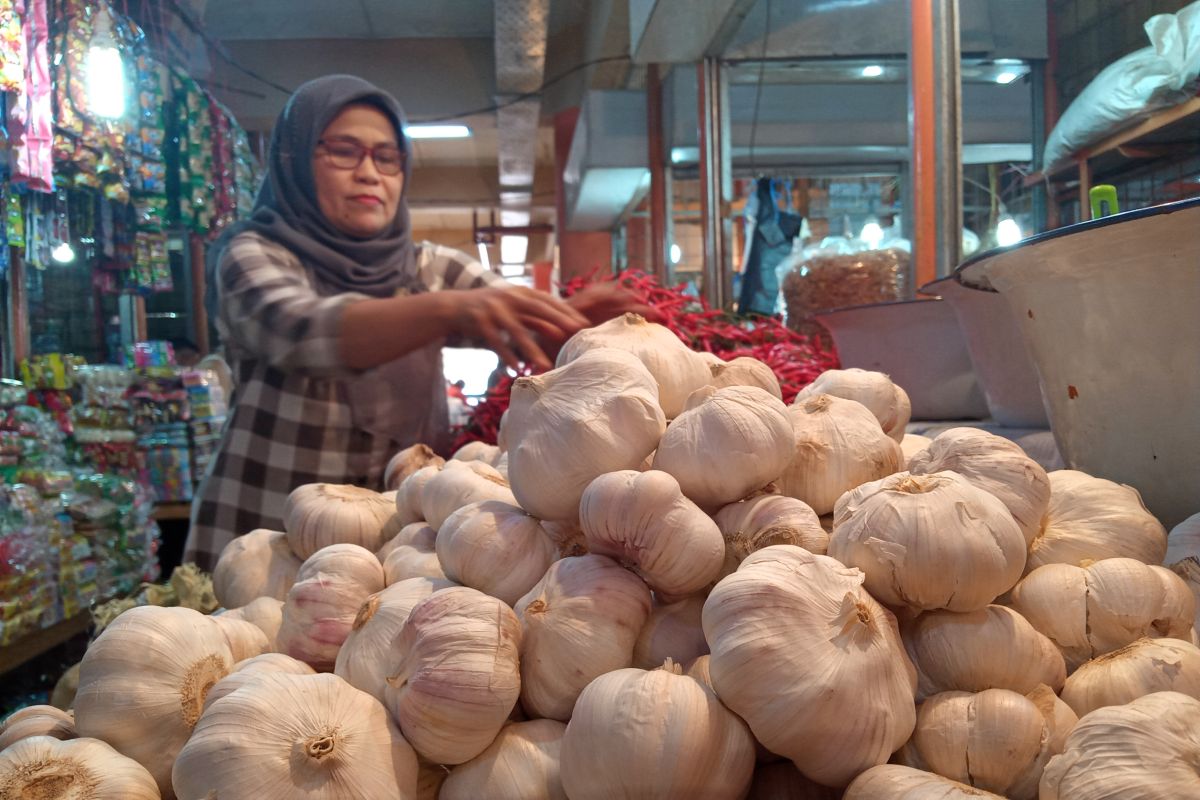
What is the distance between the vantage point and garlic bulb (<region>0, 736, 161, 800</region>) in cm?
62

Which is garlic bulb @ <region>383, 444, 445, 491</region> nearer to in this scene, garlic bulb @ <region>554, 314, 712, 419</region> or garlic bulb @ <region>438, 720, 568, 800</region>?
garlic bulb @ <region>554, 314, 712, 419</region>

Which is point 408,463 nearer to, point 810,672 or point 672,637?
point 672,637

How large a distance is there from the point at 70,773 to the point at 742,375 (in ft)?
2.10

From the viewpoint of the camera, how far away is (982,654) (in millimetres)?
624

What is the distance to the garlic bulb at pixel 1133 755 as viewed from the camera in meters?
0.50

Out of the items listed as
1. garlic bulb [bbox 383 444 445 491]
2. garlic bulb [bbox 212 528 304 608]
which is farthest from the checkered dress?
garlic bulb [bbox 212 528 304 608]

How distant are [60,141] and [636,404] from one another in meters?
2.32

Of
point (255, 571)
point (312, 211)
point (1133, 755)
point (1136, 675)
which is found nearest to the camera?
point (1133, 755)

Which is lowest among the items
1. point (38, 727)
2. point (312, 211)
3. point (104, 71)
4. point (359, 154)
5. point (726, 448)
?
point (38, 727)

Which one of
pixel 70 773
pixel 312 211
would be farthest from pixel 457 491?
pixel 312 211

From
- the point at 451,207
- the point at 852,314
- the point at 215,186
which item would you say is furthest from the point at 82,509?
the point at 451,207

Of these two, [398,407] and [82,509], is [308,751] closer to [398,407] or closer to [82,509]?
[398,407]

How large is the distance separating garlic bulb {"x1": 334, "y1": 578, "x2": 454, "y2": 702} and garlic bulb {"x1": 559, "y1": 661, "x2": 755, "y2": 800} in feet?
0.57

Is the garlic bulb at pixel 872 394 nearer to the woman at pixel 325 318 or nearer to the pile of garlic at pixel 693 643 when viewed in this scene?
the pile of garlic at pixel 693 643
